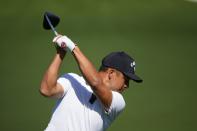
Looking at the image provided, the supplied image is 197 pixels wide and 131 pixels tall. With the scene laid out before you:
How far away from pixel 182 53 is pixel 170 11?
1.98ft

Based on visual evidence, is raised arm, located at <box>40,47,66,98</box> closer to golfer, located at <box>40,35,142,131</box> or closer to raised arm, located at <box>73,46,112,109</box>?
golfer, located at <box>40,35,142,131</box>

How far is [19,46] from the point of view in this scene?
21.6 feet

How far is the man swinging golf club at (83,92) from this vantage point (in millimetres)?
3604

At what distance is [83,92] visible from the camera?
3.72 m

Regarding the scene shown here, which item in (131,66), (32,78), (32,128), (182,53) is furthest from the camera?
(182,53)

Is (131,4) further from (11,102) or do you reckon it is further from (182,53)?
(11,102)

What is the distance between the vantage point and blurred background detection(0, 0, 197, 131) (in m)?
6.21

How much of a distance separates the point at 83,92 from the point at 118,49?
302 centimetres

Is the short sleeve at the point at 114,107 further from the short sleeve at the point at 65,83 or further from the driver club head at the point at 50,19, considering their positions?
the driver club head at the point at 50,19

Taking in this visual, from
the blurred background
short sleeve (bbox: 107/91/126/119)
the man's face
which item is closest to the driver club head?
the man's face

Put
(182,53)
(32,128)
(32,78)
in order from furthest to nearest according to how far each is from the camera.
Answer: (182,53)
(32,78)
(32,128)

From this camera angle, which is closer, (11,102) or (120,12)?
(11,102)

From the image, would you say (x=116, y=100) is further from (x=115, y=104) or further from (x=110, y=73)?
(x=110, y=73)

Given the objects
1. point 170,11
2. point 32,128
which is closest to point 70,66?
point 32,128
